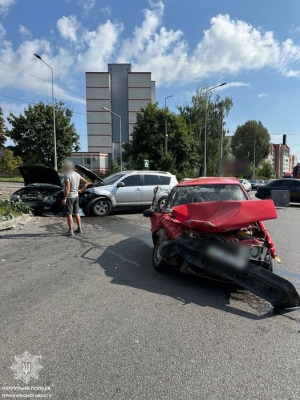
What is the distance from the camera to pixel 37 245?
6664mm

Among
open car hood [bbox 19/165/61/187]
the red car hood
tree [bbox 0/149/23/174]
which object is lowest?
the red car hood

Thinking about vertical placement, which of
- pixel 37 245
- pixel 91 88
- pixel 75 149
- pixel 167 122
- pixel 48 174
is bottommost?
pixel 37 245

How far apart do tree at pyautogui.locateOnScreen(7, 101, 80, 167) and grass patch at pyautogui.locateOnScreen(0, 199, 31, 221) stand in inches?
892

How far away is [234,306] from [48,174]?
30.2 feet

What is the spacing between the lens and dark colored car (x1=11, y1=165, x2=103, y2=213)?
1083cm

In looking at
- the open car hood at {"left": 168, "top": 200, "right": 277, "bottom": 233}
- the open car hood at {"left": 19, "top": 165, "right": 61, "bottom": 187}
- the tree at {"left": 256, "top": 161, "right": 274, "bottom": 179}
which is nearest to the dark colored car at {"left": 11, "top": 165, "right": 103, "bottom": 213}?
the open car hood at {"left": 19, "top": 165, "right": 61, "bottom": 187}

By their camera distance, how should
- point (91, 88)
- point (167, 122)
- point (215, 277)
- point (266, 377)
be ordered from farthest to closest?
point (91, 88) → point (167, 122) → point (215, 277) → point (266, 377)

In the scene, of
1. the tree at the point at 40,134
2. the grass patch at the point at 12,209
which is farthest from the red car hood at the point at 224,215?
the tree at the point at 40,134

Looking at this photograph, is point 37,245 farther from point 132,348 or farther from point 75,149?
point 75,149

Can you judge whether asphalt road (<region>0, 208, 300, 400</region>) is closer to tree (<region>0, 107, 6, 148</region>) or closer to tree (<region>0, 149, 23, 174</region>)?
tree (<region>0, 107, 6, 148</region>)

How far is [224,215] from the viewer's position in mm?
3816

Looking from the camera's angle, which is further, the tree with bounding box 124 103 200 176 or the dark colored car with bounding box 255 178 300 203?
the tree with bounding box 124 103 200 176

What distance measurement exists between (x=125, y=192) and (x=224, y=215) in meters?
7.83

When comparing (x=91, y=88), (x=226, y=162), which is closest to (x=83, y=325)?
(x=226, y=162)
